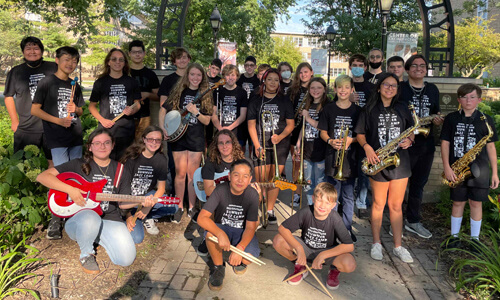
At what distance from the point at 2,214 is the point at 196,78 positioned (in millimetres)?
2649

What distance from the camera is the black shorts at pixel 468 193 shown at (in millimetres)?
4082

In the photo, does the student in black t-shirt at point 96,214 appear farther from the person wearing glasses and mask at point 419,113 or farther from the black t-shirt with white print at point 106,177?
the person wearing glasses and mask at point 419,113

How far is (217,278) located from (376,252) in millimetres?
1801

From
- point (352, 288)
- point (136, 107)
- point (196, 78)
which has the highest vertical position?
point (196, 78)

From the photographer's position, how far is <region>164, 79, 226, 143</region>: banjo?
4855 millimetres

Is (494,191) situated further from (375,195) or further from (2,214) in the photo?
(2,214)

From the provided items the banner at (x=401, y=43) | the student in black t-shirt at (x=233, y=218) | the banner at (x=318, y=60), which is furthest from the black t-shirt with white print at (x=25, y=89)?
the banner at (x=318, y=60)

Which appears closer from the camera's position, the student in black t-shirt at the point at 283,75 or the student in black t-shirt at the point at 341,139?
the student in black t-shirt at the point at 341,139

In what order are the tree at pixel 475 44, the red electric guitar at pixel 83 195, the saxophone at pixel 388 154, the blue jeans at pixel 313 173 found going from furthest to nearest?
the tree at pixel 475 44, the blue jeans at pixel 313 173, the saxophone at pixel 388 154, the red electric guitar at pixel 83 195

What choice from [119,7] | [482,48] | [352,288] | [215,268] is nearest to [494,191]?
[352,288]

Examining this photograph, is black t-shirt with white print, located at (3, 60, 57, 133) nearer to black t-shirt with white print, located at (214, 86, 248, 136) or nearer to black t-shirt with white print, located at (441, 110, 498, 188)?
black t-shirt with white print, located at (214, 86, 248, 136)

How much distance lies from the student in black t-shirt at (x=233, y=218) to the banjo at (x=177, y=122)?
1339 mm

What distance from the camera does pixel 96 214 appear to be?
3.66 meters

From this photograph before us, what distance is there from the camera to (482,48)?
91.5ft
